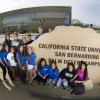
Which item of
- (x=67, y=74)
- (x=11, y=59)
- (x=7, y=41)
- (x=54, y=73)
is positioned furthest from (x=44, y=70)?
(x=7, y=41)

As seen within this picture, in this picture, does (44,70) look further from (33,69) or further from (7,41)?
(7,41)

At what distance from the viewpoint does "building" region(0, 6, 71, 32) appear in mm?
9867

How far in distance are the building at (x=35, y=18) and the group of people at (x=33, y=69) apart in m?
0.14

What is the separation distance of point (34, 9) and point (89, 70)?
109 cm

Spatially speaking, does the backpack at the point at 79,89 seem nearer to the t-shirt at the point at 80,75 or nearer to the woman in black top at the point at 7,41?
the t-shirt at the point at 80,75

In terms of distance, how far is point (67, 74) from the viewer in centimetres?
1012

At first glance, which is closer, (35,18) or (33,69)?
(35,18)

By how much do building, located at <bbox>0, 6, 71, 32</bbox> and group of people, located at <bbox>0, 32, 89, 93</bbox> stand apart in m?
0.14

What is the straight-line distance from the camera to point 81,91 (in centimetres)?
1005

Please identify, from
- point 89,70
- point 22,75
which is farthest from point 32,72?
point 89,70

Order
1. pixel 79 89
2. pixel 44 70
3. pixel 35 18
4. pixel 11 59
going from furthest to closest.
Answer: pixel 11 59 → pixel 44 70 → pixel 79 89 → pixel 35 18

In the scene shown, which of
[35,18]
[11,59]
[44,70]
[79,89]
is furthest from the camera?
[11,59]

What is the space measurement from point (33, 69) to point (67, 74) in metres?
0.46

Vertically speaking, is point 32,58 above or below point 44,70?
above
